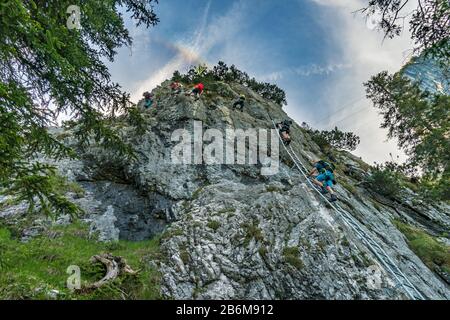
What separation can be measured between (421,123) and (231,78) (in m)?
18.1

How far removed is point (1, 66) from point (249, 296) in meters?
10.7

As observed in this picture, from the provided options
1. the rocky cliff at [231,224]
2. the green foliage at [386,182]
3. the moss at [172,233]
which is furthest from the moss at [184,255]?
the green foliage at [386,182]

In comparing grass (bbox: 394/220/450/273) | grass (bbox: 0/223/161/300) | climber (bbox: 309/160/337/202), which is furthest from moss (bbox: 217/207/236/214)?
grass (bbox: 394/220/450/273)

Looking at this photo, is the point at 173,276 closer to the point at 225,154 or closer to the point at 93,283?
the point at 93,283

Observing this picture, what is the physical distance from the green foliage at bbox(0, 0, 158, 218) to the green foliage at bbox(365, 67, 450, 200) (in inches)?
645

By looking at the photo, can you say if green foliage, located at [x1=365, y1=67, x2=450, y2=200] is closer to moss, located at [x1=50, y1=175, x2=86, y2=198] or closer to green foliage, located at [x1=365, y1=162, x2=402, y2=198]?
green foliage, located at [x1=365, y1=162, x2=402, y2=198]

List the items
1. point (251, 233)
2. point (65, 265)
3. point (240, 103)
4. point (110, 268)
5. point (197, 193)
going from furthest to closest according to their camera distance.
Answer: point (240, 103) < point (197, 193) < point (251, 233) < point (65, 265) < point (110, 268)

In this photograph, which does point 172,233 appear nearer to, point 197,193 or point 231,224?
point 231,224

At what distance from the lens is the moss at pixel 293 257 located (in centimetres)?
849

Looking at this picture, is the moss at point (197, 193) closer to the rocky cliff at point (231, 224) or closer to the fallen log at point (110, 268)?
the rocky cliff at point (231, 224)

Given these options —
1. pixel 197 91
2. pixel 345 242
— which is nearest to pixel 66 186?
pixel 197 91

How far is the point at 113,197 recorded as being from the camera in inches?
530

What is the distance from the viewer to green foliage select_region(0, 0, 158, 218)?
5.60m

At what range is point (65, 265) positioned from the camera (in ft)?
27.5
